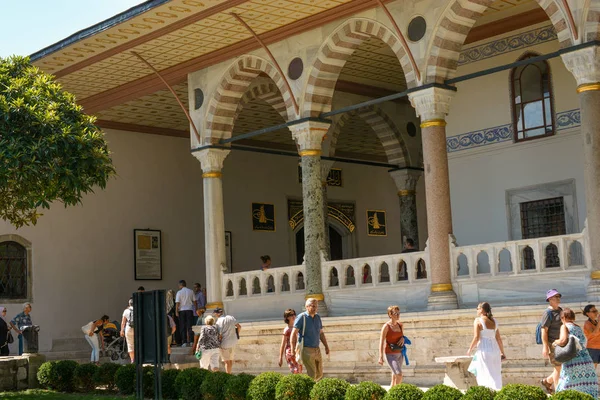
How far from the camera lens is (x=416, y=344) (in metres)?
11.0

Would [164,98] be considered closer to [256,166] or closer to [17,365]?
[256,166]

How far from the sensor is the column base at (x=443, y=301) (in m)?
11.0

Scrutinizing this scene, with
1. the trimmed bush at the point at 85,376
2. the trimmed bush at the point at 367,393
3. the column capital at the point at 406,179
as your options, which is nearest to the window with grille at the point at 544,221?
the column capital at the point at 406,179

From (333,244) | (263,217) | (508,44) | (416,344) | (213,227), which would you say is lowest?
(416,344)

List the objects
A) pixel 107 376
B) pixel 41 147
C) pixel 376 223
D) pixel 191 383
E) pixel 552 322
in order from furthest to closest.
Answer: pixel 376 223
pixel 107 376
pixel 41 147
pixel 191 383
pixel 552 322

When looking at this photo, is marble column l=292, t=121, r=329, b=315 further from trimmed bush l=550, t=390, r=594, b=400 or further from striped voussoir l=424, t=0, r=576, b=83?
trimmed bush l=550, t=390, r=594, b=400

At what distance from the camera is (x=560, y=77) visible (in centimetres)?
1252

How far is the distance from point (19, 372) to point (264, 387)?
4.62 meters

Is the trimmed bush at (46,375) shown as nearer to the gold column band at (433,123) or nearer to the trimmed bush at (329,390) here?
the trimmed bush at (329,390)

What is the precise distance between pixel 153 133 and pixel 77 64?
4.12 meters

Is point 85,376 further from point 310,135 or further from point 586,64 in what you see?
point 586,64

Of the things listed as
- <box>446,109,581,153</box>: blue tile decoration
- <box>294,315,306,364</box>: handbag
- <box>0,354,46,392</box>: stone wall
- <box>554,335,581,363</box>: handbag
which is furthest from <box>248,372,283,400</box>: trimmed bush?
<box>446,109,581,153</box>: blue tile decoration

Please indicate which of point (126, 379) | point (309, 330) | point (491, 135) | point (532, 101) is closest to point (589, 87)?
point (532, 101)

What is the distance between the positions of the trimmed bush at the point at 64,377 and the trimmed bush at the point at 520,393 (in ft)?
21.5
